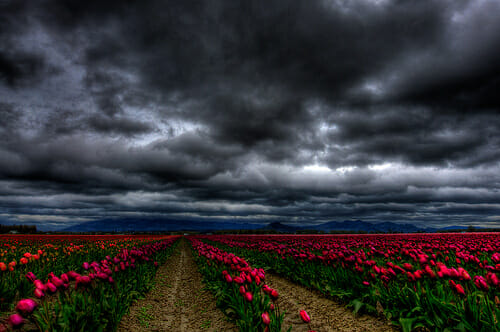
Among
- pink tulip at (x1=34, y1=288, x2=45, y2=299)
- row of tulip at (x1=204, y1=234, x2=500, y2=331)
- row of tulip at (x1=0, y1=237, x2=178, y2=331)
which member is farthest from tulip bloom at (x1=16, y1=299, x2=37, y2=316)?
row of tulip at (x1=204, y1=234, x2=500, y2=331)

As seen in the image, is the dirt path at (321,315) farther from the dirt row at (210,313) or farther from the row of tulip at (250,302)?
the row of tulip at (250,302)

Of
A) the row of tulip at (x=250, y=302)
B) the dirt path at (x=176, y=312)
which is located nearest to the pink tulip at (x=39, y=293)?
the dirt path at (x=176, y=312)

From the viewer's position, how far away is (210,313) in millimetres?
7531

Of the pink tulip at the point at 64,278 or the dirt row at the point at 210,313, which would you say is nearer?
the pink tulip at the point at 64,278

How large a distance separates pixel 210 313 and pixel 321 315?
10.5 ft

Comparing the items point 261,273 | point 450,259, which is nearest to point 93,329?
point 261,273

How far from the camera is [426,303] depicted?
204 inches

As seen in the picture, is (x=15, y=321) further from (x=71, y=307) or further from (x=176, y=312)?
(x=176, y=312)

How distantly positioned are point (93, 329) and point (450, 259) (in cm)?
1261

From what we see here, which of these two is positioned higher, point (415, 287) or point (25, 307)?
point (25, 307)

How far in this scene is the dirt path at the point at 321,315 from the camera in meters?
5.93

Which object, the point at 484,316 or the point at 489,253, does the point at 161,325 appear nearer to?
the point at 484,316

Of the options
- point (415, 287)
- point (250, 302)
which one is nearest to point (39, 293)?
point (250, 302)

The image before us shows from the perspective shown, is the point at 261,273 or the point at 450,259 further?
the point at 450,259
